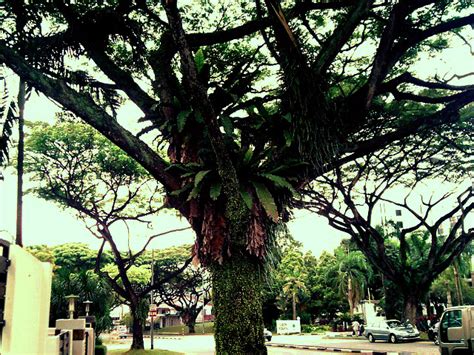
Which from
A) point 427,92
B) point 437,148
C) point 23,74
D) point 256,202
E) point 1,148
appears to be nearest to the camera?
point 23,74

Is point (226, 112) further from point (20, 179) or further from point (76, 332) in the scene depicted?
point (76, 332)

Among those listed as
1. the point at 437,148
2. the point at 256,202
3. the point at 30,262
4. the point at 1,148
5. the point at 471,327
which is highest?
the point at 437,148

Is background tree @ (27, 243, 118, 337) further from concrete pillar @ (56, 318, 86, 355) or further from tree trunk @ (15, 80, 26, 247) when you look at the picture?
tree trunk @ (15, 80, 26, 247)

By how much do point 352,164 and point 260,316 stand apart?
12755mm

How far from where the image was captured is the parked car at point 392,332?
22.1m

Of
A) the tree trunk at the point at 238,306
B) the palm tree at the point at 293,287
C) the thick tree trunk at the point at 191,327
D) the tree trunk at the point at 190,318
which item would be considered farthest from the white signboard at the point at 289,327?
the tree trunk at the point at 238,306

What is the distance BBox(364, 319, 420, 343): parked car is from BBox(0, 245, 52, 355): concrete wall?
21.3 meters

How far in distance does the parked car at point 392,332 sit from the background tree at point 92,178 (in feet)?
39.5

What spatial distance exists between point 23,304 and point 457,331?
10.1 meters

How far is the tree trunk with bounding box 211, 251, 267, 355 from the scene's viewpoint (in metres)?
7.31

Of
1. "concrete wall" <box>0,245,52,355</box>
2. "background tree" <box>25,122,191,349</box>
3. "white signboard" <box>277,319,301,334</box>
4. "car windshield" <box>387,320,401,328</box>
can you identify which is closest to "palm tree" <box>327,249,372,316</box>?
"white signboard" <box>277,319,301,334</box>

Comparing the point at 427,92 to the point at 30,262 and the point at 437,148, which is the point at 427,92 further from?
the point at 30,262

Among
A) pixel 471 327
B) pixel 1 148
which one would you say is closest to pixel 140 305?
pixel 1 148

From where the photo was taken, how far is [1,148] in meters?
9.66
